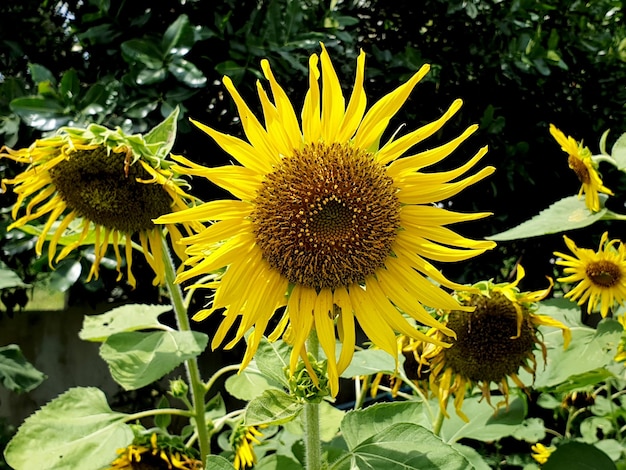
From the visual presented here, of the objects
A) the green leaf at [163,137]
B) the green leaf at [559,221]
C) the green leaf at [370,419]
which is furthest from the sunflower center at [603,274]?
the green leaf at [163,137]

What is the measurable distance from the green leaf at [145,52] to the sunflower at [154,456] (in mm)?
1290

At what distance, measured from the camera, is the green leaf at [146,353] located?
3.23 ft

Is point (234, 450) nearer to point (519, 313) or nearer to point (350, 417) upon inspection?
point (350, 417)

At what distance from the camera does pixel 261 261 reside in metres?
0.80

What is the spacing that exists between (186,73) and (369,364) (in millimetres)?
1347

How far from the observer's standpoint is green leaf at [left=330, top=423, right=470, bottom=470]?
711 mm

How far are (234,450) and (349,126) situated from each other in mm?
798

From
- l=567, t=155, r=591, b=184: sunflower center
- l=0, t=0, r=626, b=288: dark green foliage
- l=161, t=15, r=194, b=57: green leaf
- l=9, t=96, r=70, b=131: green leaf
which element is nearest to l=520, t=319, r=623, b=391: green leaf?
l=567, t=155, r=591, b=184: sunflower center

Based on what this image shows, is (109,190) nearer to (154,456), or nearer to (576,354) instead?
(154,456)

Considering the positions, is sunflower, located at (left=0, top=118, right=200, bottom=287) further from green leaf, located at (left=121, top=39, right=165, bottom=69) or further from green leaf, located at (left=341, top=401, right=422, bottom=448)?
green leaf, located at (left=121, top=39, right=165, bottom=69)

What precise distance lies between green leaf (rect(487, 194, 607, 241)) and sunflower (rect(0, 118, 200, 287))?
65 centimetres

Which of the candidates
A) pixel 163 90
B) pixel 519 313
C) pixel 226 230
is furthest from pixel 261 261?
pixel 163 90

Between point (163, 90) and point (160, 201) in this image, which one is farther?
point (163, 90)

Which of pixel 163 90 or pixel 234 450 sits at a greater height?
pixel 163 90
